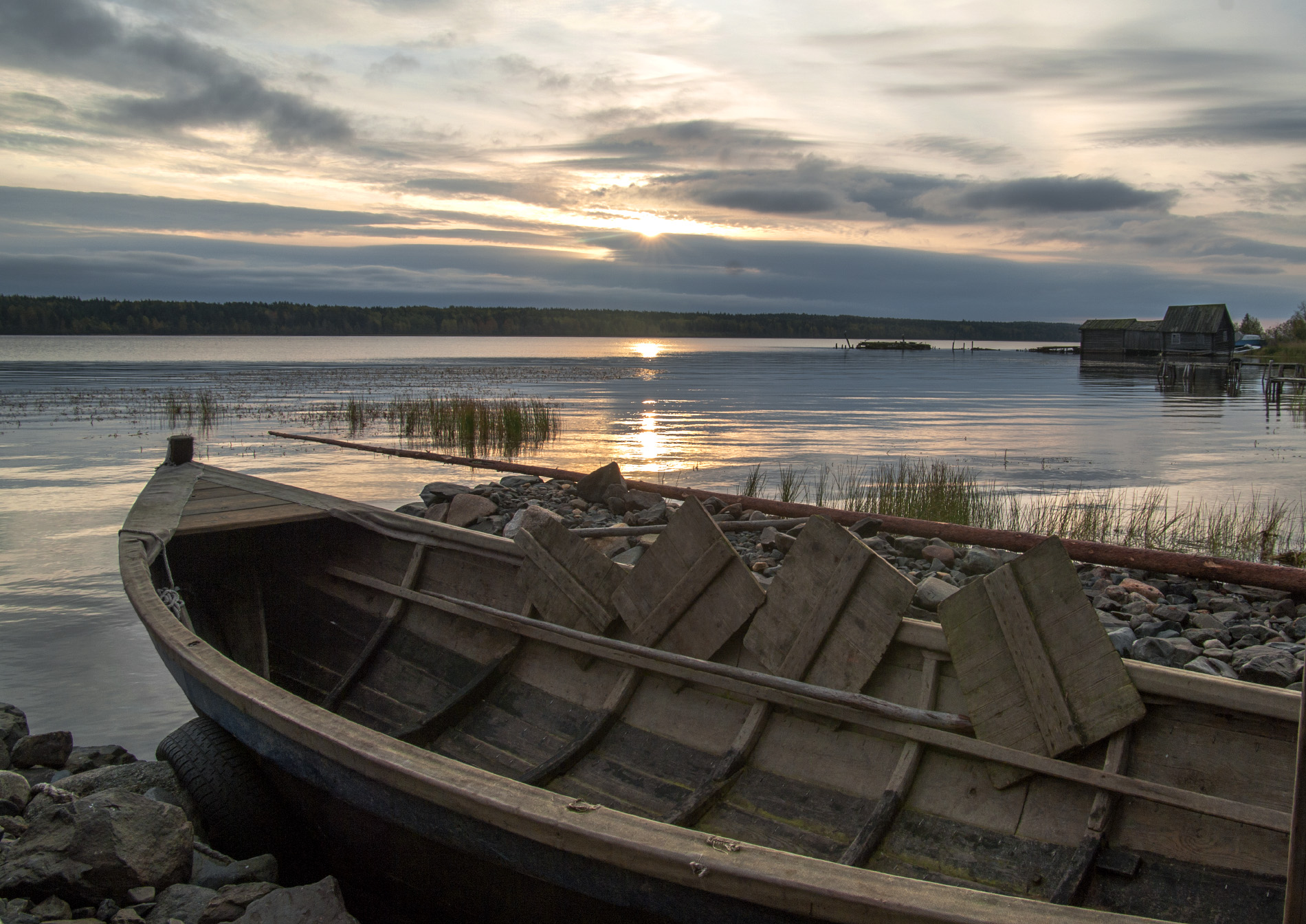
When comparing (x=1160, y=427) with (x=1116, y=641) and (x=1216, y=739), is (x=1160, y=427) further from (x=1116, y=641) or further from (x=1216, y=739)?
(x=1216, y=739)

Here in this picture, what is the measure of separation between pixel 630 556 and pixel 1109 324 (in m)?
89.2

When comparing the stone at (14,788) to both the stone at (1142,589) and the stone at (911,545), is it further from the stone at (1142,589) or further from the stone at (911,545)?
the stone at (1142,589)

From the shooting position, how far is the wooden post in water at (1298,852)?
209cm

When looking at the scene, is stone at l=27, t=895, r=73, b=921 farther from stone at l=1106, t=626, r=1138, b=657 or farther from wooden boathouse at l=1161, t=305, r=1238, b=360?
wooden boathouse at l=1161, t=305, r=1238, b=360

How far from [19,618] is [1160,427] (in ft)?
96.4

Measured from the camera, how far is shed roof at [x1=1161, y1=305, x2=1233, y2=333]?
225 feet

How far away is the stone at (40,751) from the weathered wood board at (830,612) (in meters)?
4.82

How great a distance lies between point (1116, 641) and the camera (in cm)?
615

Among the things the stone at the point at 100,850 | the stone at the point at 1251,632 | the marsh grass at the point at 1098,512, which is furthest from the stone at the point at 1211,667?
the stone at the point at 100,850

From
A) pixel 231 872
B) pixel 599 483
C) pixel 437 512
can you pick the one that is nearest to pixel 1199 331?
pixel 599 483

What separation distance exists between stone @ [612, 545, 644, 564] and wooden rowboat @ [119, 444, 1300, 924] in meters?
3.12

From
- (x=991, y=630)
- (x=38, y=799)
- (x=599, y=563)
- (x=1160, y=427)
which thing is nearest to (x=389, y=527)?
(x=599, y=563)

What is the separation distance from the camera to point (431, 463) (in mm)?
20031

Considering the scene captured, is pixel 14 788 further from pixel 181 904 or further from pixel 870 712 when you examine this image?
pixel 870 712
